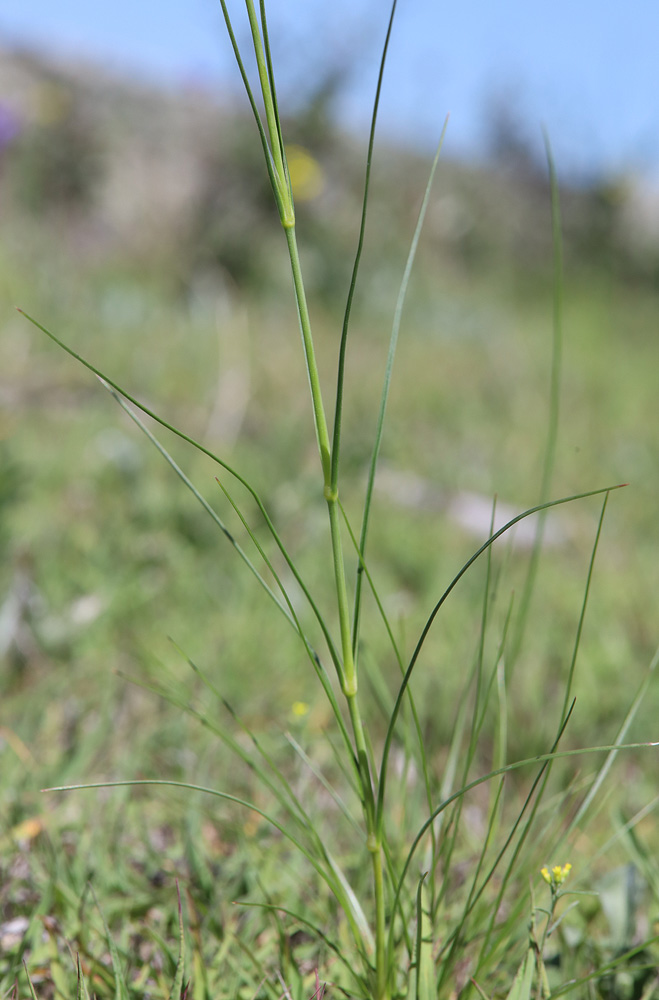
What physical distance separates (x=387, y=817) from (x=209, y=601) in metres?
0.76

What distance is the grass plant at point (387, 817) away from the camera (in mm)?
599

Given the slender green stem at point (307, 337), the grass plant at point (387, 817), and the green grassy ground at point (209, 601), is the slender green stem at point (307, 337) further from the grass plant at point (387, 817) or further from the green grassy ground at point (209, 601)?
the green grassy ground at point (209, 601)

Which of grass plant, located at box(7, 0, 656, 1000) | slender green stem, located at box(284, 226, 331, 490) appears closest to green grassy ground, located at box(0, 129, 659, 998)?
grass plant, located at box(7, 0, 656, 1000)

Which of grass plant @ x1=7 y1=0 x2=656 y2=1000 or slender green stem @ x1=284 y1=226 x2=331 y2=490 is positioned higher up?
slender green stem @ x1=284 y1=226 x2=331 y2=490

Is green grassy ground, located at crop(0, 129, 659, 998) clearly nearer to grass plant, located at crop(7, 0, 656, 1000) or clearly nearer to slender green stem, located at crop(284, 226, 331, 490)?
grass plant, located at crop(7, 0, 656, 1000)

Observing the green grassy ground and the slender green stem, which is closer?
the slender green stem

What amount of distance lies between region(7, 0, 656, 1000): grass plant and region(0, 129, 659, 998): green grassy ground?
18 millimetres

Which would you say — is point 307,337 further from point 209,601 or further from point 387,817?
point 209,601

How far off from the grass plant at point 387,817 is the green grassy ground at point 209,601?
18mm

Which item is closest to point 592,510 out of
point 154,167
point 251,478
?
point 251,478

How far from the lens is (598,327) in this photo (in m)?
5.70

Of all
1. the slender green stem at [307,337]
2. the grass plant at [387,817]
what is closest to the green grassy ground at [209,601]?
the grass plant at [387,817]

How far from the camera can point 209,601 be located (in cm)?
159

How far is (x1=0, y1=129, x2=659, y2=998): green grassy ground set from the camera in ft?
2.84
